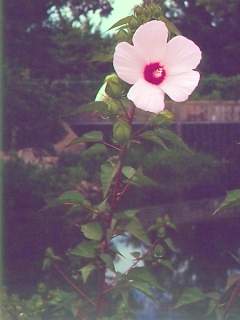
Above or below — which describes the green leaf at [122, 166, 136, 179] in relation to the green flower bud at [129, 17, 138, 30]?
below

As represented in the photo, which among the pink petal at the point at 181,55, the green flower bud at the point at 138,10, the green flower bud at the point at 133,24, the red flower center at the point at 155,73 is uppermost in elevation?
the green flower bud at the point at 138,10

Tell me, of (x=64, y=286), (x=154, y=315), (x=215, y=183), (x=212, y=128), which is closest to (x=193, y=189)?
(x=215, y=183)

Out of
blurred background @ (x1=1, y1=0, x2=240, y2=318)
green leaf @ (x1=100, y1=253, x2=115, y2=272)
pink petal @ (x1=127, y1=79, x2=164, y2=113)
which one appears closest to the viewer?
pink petal @ (x1=127, y1=79, x2=164, y2=113)

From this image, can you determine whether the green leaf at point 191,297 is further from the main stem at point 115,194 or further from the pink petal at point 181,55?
the pink petal at point 181,55

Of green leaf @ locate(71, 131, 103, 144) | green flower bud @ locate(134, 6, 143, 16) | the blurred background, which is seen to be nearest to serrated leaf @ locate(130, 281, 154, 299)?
green leaf @ locate(71, 131, 103, 144)

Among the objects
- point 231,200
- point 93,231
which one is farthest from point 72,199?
point 231,200

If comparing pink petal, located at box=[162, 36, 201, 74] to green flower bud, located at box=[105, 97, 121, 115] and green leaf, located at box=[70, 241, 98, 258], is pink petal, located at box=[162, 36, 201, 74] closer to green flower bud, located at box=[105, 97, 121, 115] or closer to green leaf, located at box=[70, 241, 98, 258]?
green flower bud, located at box=[105, 97, 121, 115]

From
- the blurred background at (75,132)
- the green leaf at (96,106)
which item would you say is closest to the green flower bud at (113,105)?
the green leaf at (96,106)

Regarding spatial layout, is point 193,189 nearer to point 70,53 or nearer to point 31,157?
point 31,157
